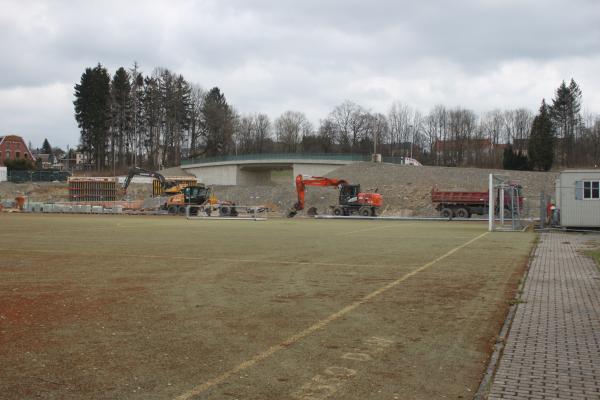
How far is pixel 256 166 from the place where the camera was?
80.9 m

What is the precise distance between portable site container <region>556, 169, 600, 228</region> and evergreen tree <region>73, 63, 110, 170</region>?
3579 inches

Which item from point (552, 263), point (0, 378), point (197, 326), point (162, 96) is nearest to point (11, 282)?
point (197, 326)

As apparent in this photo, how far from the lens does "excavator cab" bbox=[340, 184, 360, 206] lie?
4797 centimetres

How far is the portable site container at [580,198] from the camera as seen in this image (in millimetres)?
28797

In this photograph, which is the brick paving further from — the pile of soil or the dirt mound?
the dirt mound

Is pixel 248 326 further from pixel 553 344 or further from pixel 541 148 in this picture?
pixel 541 148

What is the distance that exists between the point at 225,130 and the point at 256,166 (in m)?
36.4

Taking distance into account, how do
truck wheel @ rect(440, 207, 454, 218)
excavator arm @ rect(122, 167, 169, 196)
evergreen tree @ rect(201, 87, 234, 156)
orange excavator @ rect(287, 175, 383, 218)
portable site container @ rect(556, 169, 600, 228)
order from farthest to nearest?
1. evergreen tree @ rect(201, 87, 234, 156)
2. excavator arm @ rect(122, 167, 169, 196)
3. orange excavator @ rect(287, 175, 383, 218)
4. truck wheel @ rect(440, 207, 454, 218)
5. portable site container @ rect(556, 169, 600, 228)

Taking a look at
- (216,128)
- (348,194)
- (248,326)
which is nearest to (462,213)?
(348,194)

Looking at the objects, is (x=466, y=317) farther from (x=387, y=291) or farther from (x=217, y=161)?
(x=217, y=161)

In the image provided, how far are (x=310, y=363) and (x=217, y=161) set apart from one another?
7919 centimetres

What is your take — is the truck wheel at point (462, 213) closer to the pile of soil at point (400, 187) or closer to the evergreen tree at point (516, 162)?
→ the pile of soil at point (400, 187)

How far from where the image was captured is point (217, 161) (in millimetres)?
83500

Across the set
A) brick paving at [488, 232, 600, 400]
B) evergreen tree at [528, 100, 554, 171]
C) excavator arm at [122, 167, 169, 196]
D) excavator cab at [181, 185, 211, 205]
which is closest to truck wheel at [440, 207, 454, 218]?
excavator cab at [181, 185, 211, 205]
